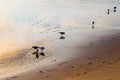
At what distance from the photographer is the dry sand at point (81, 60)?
38.1 ft

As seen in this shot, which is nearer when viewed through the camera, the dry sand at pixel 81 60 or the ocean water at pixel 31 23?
the dry sand at pixel 81 60

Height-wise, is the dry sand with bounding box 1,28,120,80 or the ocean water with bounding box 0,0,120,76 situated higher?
the ocean water with bounding box 0,0,120,76

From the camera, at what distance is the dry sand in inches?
457

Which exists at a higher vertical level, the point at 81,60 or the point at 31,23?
the point at 31,23

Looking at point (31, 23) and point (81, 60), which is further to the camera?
point (31, 23)

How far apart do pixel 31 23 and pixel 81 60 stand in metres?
8.64

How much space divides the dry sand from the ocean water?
3.61 feet

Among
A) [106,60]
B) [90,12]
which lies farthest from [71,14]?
[106,60]

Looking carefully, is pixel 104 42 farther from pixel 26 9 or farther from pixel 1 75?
pixel 26 9

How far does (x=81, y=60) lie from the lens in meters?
13.8

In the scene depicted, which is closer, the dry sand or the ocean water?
the dry sand

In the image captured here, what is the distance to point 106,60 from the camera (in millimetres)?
13336

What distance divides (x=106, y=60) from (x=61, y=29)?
731cm

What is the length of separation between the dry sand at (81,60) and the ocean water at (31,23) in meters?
1.10
